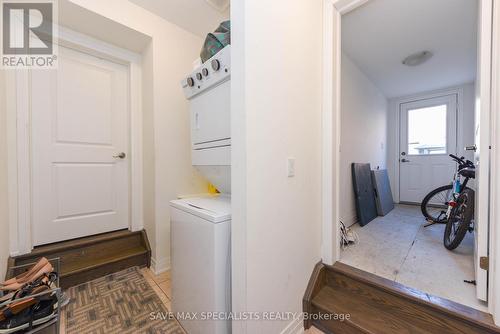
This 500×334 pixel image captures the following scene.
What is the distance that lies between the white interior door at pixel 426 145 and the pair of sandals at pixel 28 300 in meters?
5.02

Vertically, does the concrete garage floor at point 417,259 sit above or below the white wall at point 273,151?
below

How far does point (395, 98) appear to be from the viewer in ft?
12.9

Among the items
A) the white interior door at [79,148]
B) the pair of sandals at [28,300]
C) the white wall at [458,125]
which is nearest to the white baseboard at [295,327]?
the pair of sandals at [28,300]

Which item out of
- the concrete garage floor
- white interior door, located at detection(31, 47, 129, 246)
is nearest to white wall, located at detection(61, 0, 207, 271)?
white interior door, located at detection(31, 47, 129, 246)

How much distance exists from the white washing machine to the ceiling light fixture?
3.05 metres

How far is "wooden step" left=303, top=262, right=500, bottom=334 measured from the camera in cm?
95

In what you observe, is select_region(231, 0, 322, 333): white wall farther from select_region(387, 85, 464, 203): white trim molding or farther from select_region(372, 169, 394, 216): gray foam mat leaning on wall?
select_region(387, 85, 464, 203): white trim molding

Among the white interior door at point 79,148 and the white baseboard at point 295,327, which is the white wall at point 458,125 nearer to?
the white baseboard at point 295,327

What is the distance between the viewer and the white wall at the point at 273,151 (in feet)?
2.90

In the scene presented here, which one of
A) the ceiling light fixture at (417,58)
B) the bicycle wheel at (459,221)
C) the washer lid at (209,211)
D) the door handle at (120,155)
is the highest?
the ceiling light fixture at (417,58)

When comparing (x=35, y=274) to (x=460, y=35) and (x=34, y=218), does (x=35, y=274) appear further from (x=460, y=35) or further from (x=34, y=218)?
(x=460, y=35)

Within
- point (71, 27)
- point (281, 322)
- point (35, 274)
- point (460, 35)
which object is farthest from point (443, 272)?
point (71, 27)

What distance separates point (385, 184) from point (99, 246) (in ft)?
13.1
